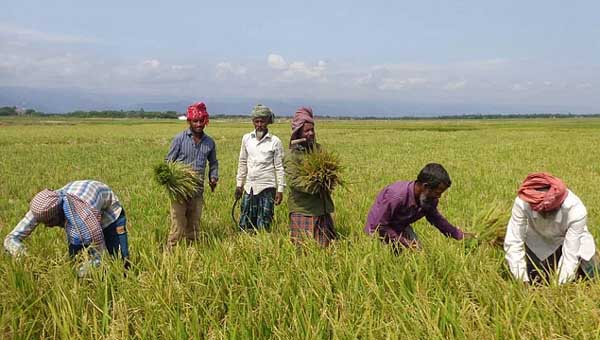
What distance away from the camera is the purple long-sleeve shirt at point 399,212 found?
378cm

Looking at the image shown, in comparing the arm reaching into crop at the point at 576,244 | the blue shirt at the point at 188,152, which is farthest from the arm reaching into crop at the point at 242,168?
the arm reaching into crop at the point at 576,244

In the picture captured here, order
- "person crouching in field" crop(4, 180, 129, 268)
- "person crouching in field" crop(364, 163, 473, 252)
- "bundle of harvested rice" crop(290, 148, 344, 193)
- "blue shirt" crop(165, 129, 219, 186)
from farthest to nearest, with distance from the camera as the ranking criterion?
1. "blue shirt" crop(165, 129, 219, 186)
2. "bundle of harvested rice" crop(290, 148, 344, 193)
3. "person crouching in field" crop(364, 163, 473, 252)
4. "person crouching in field" crop(4, 180, 129, 268)

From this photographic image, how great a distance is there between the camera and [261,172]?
521 centimetres

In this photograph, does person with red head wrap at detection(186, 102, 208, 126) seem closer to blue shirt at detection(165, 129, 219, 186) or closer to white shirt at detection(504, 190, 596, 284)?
blue shirt at detection(165, 129, 219, 186)

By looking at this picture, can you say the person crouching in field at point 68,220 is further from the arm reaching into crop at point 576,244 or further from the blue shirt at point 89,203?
the arm reaching into crop at point 576,244

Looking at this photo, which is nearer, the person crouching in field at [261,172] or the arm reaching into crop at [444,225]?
the arm reaching into crop at [444,225]

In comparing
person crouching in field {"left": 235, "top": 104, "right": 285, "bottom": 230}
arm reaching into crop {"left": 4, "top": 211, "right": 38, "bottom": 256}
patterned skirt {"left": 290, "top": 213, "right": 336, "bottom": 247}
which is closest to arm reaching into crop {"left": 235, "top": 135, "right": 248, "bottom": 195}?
person crouching in field {"left": 235, "top": 104, "right": 285, "bottom": 230}

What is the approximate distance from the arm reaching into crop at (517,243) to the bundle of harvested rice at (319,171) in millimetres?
1609

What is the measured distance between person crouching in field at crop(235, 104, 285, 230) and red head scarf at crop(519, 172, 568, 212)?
8.92 ft

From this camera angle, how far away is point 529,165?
44.6 feet

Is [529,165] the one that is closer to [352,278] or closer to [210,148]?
[210,148]

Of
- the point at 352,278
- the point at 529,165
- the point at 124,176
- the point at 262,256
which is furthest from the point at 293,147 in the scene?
the point at 529,165

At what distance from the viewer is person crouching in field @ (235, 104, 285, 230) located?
205 inches

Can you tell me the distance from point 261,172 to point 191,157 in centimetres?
81
